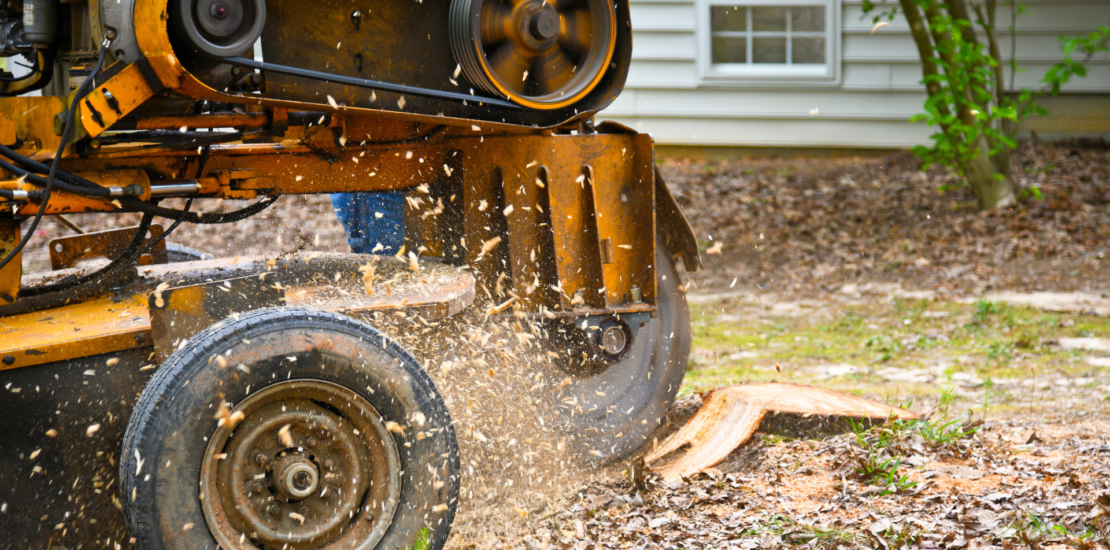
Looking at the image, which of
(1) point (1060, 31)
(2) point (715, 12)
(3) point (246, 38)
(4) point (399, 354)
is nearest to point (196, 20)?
(3) point (246, 38)

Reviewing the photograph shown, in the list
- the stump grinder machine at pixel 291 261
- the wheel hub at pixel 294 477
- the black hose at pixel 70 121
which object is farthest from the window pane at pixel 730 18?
the wheel hub at pixel 294 477

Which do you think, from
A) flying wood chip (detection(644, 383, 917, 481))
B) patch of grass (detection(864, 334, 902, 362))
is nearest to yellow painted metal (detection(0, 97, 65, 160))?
flying wood chip (detection(644, 383, 917, 481))

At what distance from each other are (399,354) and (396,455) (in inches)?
11.9

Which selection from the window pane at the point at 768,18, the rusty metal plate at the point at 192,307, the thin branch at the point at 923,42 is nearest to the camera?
the rusty metal plate at the point at 192,307

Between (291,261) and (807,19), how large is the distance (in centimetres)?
917

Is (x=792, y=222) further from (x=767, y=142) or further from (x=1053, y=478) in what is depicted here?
(x=1053, y=478)

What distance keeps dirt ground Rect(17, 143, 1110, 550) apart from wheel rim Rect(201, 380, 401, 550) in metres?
0.63

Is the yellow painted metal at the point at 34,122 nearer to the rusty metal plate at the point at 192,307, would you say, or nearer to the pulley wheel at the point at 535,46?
the rusty metal plate at the point at 192,307

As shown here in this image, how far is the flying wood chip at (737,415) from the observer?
163 inches

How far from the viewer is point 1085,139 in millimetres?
11211

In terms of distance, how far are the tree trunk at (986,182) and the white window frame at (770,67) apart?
2294 millimetres

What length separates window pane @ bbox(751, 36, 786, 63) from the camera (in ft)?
38.2

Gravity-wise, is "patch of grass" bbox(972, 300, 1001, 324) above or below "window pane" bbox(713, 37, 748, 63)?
below

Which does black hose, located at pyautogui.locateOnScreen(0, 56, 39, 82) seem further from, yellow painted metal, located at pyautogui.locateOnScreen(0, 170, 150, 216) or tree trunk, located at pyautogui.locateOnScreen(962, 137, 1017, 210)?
tree trunk, located at pyautogui.locateOnScreen(962, 137, 1017, 210)
